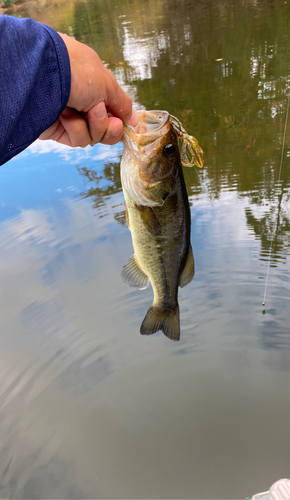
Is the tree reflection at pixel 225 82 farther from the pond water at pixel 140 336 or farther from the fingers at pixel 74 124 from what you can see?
the fingers at pixel 74 124

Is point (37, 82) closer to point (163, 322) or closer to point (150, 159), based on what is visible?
point (150, 159)

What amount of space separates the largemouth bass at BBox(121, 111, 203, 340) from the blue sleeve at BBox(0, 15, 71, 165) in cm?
45

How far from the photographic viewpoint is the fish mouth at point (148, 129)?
1.52m

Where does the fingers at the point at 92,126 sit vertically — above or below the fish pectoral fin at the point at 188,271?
above

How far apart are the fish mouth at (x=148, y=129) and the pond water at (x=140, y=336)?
2381 millimetres

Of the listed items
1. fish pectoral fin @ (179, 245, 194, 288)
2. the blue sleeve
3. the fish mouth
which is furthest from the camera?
fish pectoral fin @ (179, 245, 194, 288)

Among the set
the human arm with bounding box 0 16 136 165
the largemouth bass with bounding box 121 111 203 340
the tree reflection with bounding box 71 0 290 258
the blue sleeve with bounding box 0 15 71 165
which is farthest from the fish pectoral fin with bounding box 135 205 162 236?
the tree reflection with bounding box 71 0 290 258

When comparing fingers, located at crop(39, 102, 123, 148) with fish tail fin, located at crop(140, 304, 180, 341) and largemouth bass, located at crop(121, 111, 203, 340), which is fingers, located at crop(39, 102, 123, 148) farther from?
fish tail fin, located at crop(140, 304, 180, 341)

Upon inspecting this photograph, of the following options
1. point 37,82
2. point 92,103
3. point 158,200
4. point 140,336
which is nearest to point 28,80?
point 37,82

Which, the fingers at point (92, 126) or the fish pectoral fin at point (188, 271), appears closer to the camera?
the fingers at point (92, 126)

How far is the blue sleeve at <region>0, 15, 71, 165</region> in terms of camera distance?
987 millimetres

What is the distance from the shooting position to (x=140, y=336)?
142 inches

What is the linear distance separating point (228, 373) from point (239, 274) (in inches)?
44.4

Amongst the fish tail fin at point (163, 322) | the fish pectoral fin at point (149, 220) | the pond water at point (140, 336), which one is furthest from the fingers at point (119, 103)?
the pond water at point (140, 336)
